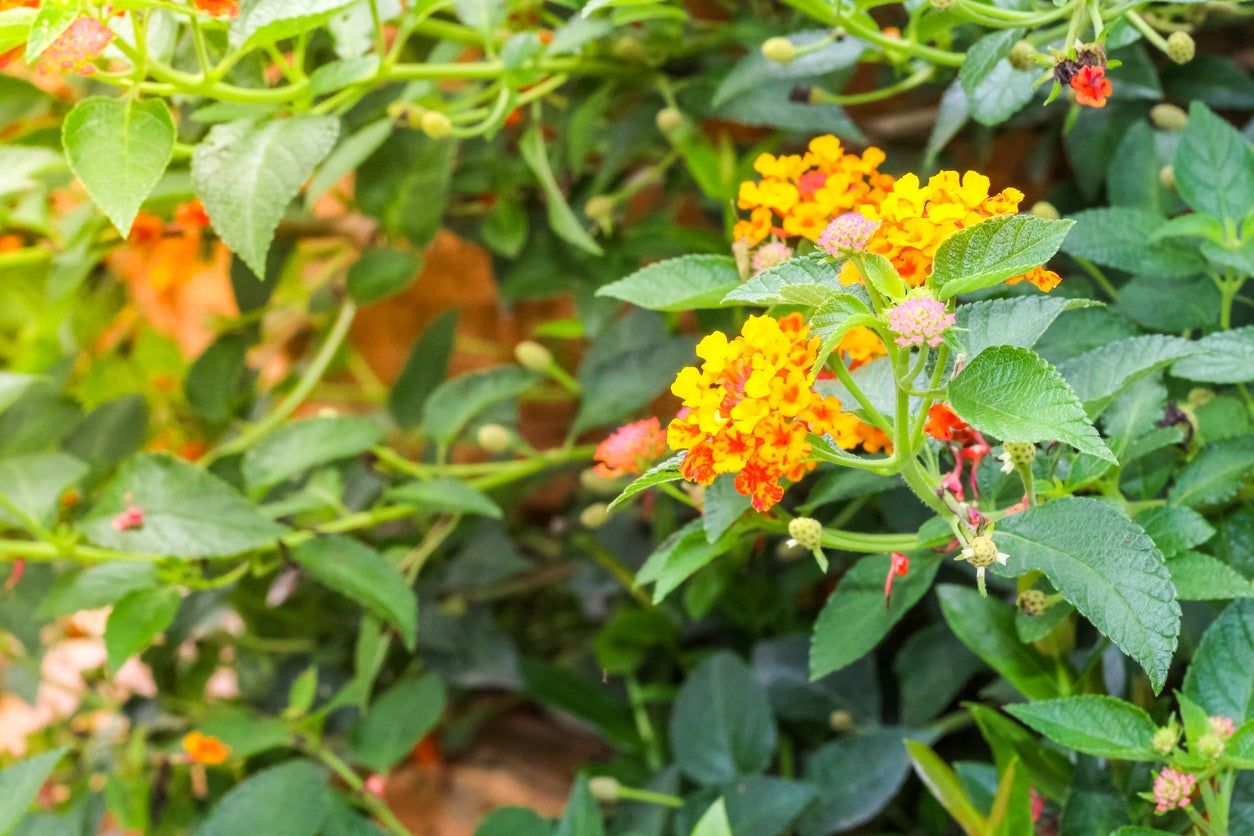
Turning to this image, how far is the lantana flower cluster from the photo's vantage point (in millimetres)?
441

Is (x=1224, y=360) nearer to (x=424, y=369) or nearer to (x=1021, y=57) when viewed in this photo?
(x=1021, y=57)

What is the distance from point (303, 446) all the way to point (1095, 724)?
0.51 metres

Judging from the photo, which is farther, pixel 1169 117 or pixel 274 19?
pixel 1169 117

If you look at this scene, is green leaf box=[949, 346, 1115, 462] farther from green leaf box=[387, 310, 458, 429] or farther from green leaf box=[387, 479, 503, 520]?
green leaf box=[387, 310, 458, 429]

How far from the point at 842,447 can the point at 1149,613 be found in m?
0.14

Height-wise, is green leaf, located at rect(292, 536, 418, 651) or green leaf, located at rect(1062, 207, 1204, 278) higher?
green leaf, located at rect(1062, 207, 1204, 278)

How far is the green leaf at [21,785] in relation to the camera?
2.21 feet

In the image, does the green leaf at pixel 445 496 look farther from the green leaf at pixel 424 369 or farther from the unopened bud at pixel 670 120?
the unopened bud at pixel 670 120

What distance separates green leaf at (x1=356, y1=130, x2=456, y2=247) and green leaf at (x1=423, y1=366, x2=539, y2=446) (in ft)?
0.37

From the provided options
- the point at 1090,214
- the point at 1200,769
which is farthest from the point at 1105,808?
the point at 1090,214

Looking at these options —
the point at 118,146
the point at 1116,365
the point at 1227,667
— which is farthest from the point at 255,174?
the point at 1227,667

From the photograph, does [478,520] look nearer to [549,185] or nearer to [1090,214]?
[549,185]

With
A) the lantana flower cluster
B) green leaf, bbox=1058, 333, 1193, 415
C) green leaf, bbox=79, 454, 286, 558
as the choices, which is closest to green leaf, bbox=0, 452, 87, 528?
green leaf, bbox=79, 454, 286, 558

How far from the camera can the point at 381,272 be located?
936 millimetres
